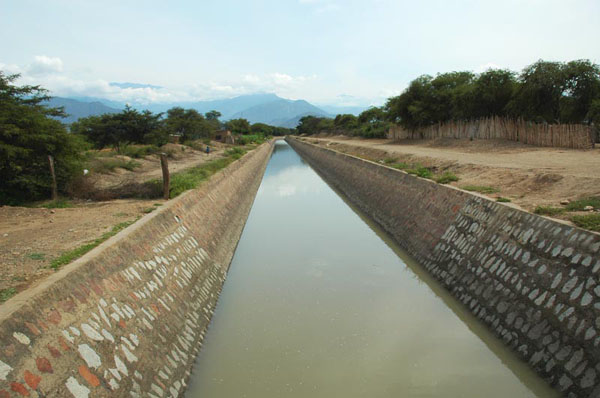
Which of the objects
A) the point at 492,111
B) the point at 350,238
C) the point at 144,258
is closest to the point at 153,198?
the point at 144,258

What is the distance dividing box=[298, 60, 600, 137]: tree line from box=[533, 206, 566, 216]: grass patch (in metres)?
13.5

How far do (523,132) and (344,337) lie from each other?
16.9 metres

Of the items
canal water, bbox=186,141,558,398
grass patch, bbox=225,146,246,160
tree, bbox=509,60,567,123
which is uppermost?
tree, bbox=509,60,567,123

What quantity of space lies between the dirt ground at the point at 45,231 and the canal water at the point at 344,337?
7.94 feet

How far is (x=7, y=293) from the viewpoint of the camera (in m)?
3.60

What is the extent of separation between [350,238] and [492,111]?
17.3m

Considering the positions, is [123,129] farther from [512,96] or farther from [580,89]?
[580,89]

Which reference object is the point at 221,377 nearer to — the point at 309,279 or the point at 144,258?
the point at 144,258

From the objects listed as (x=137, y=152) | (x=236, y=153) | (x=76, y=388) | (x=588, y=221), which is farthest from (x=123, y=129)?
(x=588, y=221)

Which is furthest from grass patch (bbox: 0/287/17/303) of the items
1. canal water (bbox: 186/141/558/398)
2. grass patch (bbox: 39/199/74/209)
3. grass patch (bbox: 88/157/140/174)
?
grass patch (bbox: 88/157/140/174)

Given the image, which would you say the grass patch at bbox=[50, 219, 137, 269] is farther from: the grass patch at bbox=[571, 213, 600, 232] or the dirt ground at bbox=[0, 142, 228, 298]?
the grass patch at bbox=[571, 213, 600, 232]

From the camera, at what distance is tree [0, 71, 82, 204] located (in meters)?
8.94

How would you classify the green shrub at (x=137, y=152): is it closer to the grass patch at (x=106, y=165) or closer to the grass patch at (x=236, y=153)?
the grass patch at (x=106, y=165)

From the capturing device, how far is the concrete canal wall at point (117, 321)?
2.79 m
